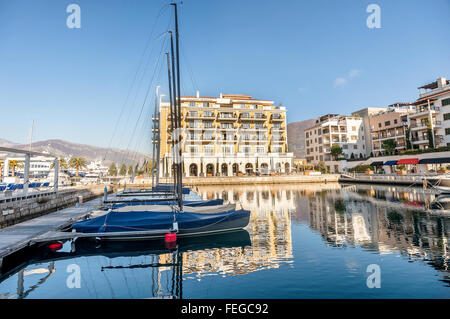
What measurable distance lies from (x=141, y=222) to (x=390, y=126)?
76289 mm

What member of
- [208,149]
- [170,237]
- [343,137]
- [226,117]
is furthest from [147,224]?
[343,137]

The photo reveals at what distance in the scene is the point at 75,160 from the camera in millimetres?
69625

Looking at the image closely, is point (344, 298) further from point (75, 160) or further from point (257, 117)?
point (75, 160)

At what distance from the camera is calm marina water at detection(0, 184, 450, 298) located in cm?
832

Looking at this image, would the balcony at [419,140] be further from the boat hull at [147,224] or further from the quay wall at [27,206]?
the quay wall at [27,206]

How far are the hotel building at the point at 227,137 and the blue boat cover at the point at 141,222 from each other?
46.6 m

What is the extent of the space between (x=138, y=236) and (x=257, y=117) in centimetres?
6106

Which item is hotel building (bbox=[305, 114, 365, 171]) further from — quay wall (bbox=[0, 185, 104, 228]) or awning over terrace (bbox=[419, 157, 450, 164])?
quay wall (bbox=[0, 185, 104, 228])

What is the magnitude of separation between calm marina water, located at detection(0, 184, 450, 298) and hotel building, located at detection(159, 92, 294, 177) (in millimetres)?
48689

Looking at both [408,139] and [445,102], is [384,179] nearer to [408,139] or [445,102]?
[408,139]

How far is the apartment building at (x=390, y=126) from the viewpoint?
214ft

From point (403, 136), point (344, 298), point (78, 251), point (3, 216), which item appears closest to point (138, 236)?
point (78, 251)

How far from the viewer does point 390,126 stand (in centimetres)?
6862

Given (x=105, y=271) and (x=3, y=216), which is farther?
(x=3, y=216)
